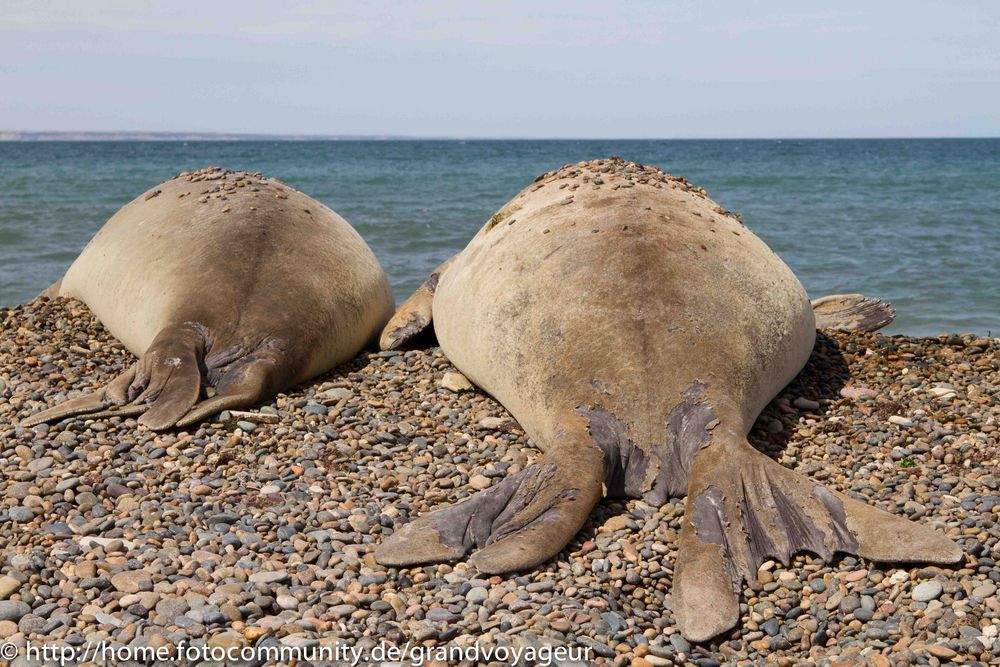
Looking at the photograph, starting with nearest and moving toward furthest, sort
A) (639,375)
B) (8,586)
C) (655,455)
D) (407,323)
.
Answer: (8,586) → (655,455) → (639,375) → (407,323)

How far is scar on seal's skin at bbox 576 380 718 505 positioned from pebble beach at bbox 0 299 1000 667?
109 mm

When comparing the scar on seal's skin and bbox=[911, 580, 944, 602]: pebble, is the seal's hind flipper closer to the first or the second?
the scar on seal's skin

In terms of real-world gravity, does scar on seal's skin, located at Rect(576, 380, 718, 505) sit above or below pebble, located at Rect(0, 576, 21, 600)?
above

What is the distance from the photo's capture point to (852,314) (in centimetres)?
715

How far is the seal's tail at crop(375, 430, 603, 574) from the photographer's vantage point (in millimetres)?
3762

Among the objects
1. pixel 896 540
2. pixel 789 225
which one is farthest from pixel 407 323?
pixel 789 225

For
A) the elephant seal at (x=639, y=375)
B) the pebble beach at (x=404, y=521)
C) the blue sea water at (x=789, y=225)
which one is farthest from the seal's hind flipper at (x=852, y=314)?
the blue sea water at (x=789, y=225)

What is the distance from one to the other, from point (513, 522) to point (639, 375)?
957mm

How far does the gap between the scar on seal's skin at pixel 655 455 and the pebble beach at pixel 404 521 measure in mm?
109

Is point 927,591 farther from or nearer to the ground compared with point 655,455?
nearer to the ground

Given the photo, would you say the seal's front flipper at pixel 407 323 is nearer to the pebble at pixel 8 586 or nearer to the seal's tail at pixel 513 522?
the seal's tail at pixel 513 522

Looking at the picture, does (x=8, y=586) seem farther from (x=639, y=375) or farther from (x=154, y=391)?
(x=639, y=375)

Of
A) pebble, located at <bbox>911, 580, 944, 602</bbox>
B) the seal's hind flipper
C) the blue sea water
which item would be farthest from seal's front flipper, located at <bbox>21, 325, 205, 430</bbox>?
the blue sea water

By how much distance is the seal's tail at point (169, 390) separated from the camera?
5.18 m
